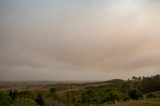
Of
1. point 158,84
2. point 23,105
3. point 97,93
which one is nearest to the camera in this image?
point 23,105

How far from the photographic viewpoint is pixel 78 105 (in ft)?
272

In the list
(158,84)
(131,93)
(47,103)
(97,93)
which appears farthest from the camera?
(158,84)

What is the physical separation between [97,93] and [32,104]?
40.4 m

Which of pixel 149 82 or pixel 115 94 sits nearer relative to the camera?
pixel 115 94

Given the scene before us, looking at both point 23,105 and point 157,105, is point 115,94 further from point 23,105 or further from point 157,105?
point 23,105

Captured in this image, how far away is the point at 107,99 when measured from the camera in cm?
8694

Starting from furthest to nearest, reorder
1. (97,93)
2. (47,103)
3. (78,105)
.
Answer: (97,93), (78,105), (47,103)

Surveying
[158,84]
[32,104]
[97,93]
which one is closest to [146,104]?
[32,104]

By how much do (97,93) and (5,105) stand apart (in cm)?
4366

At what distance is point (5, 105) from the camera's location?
5916 centimetres

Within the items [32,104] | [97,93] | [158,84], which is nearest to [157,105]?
[32,104]

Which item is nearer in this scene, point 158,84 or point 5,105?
point 5,105

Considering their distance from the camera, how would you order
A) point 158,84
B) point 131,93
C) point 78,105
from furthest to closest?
point 158,84
point 131,93
point 78,105

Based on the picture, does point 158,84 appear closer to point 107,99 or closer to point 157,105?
point 107,99
